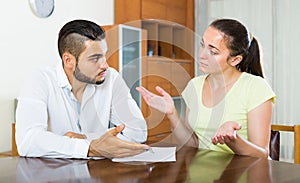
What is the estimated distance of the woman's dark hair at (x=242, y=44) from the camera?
1545 millimetres

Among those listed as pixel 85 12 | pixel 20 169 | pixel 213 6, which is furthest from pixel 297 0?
pixel 20 169

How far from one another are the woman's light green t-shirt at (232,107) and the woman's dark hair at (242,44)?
0.05 m

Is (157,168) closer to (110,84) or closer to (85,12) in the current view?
(110,84)

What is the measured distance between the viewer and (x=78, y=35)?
4.46 feet

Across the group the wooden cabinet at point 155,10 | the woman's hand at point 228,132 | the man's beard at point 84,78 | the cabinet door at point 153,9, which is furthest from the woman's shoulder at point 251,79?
the cabinet door at point 153,9

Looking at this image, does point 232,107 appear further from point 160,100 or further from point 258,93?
point 160,100

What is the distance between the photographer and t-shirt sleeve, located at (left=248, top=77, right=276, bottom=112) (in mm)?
1537

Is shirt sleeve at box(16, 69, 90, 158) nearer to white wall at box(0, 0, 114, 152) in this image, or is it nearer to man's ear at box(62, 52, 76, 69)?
man's ear at box(62, 52, 76, 69)

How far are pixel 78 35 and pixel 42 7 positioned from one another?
6.78 feet

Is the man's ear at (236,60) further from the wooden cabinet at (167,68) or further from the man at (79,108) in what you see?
the man at (79,108)

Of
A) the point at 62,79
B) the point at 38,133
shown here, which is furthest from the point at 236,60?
the point at 38,133

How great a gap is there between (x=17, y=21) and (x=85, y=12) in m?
0.77

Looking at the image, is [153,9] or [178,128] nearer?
[178,128]

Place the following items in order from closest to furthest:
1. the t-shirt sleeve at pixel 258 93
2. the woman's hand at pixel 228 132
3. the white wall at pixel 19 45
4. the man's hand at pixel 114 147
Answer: the man's hand at pixel 114 147 → the woman's hand at pixel 228 132 → the t-shirt sleeve at pixel 258 93 → the white wall at pixel 19 45
